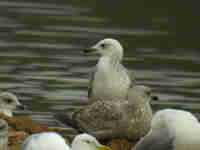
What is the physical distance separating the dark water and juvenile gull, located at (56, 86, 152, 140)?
1.27 metres

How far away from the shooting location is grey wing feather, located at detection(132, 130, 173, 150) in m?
9.48

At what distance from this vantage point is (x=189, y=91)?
15.0 meters

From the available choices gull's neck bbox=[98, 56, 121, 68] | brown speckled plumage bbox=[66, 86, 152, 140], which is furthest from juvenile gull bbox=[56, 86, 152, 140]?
gull's neck bbox=[98, 56, 121, 68]

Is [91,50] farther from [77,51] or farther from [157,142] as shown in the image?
[157,142]

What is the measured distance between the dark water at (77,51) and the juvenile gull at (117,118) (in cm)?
127

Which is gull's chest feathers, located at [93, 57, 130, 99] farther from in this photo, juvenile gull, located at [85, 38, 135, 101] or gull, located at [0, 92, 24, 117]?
gull, located at [0, 92, 24, 117]

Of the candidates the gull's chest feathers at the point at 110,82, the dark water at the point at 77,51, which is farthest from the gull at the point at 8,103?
the gull's chest feathers at the point at 110,82

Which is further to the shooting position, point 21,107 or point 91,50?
point 91,50

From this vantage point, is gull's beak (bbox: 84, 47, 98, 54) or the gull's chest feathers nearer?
the gull's chest feathers

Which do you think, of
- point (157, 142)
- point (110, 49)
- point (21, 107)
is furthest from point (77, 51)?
point (157, 142)

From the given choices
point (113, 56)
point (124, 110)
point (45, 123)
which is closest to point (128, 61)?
point (113, 56)

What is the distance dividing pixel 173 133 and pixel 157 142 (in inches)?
8.3

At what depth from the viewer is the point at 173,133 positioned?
9.43m

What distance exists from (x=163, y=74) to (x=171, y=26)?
433 cm
